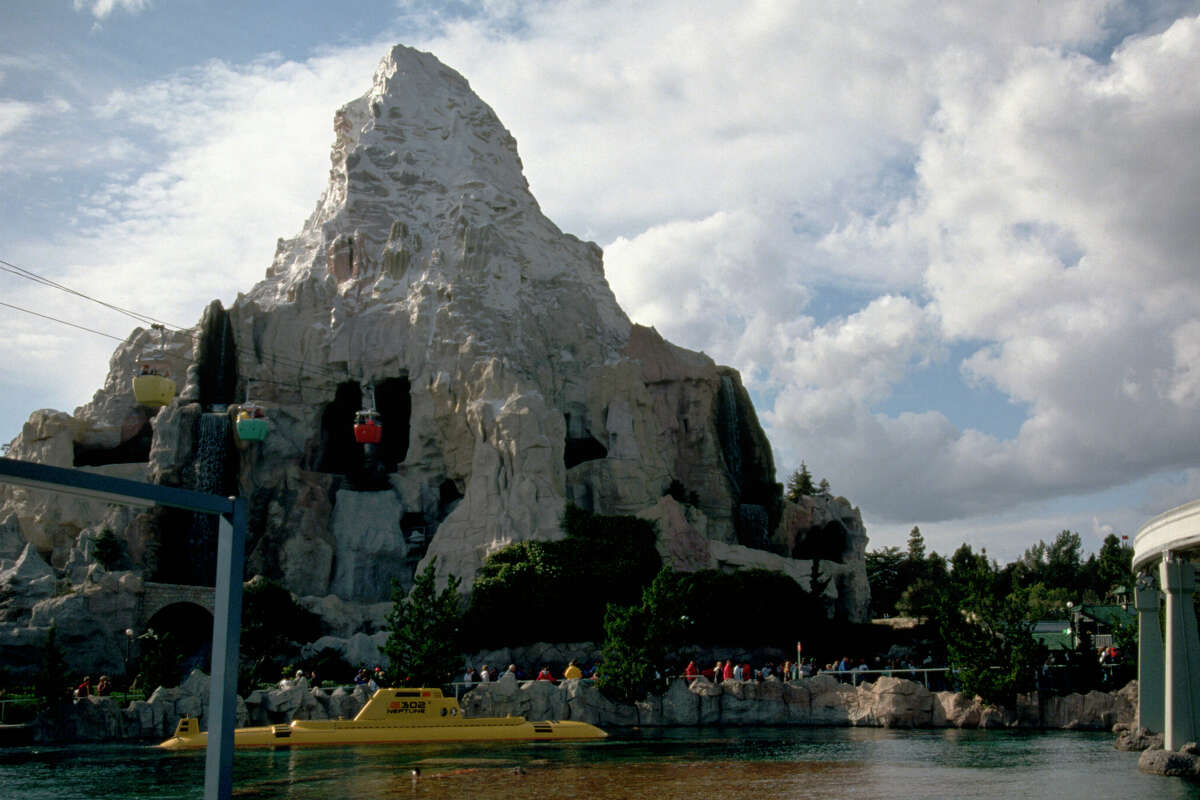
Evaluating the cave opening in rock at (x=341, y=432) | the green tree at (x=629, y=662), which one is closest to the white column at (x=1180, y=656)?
the green tree at (x=629, y=662)

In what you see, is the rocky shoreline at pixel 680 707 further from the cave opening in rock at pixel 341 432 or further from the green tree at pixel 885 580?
the green tree at pixel 885 580

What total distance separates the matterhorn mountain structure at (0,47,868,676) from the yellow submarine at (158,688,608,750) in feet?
61.8

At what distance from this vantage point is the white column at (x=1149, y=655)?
23453mm

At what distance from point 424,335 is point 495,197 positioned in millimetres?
13878

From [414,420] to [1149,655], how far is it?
Answer: 43895 mm

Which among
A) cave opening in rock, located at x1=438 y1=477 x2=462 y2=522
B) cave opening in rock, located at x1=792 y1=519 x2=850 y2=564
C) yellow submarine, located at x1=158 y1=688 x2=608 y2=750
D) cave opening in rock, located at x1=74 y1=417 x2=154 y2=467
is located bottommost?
yellow submarine, located at x1=158 y1=688 x2=608 y2=750

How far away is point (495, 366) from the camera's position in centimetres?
5938

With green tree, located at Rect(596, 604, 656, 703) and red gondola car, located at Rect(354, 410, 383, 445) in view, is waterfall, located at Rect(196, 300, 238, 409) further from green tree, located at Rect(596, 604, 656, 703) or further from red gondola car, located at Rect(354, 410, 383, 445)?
green tree, located at Rect(596, 604, 656, 703)

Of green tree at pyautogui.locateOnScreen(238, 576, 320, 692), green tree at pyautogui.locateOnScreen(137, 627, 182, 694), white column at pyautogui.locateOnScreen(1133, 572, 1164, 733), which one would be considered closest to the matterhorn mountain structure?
green tree at pyautogui.locateOnScreen(238, 576, 320, 692)

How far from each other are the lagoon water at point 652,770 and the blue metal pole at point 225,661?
9709 millimetres

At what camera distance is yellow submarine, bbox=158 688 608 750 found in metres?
31.8

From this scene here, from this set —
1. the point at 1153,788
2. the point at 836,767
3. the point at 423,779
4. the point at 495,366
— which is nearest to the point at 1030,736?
the point at 836,767

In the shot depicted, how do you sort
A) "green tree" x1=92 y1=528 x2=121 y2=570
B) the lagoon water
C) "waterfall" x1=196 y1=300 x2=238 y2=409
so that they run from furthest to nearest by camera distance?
"waterfall" x1=196 y1=300 x2=238 y2=409 < "green tree" x1=92 y1=528 x2=121 y2=570 < the lagoon water

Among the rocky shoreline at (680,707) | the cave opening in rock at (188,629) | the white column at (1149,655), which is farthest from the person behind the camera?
the cave opening in rock at (188,629)
